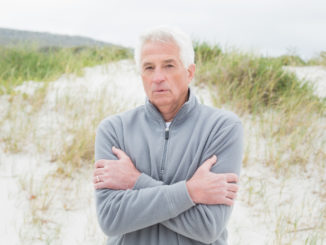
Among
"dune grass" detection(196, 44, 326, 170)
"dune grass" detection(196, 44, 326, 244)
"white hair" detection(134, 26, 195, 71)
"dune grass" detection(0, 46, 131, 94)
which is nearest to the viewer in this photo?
"white hair" detection(134, 26, 195, 71)

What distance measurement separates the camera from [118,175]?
6.40ft

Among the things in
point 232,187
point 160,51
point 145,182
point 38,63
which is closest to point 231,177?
point 232,187

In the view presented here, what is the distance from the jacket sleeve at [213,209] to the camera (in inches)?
70.9

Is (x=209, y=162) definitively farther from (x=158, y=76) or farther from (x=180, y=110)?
(x=158, y=76)

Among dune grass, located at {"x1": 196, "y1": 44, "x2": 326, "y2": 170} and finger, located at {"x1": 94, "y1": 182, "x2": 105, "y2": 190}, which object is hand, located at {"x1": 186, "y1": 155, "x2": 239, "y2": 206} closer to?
finger, located at {"x1": 94, "y1": 182, "x2": 105, "y2": 190}

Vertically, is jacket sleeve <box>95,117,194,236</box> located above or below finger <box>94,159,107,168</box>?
below

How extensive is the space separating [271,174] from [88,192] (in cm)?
258

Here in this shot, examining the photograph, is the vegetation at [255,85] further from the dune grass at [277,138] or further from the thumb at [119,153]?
the thumb at [119,153]

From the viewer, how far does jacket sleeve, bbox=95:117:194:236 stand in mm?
1780

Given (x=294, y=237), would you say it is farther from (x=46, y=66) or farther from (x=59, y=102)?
(x=46, y=66)

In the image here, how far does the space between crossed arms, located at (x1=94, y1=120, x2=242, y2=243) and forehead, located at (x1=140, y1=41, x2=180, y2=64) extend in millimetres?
574

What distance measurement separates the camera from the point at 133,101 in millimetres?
6320

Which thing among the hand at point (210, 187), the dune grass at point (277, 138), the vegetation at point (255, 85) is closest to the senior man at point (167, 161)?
the hand at point (210, 187)

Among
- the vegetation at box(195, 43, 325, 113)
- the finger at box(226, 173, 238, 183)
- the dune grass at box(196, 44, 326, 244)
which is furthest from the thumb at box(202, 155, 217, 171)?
the vegetation at box(195, 43, 325, 113)
